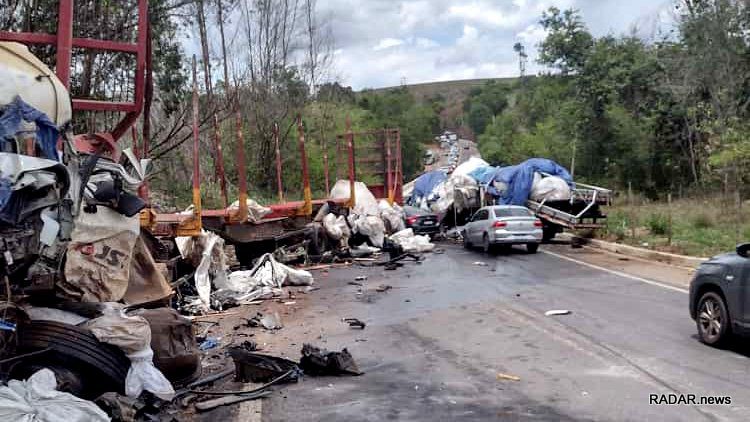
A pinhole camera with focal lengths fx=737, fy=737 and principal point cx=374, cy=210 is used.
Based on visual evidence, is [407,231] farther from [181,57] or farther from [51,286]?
[51,286]

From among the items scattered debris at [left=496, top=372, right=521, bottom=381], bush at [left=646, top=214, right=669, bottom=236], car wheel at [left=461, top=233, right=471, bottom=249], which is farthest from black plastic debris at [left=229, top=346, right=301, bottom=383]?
car wheel at [left=461, top=233, right=471, bottom=249]

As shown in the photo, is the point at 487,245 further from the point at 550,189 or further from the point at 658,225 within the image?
the point at 658,225

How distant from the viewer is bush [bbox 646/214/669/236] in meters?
22.0

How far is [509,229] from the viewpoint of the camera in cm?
2236

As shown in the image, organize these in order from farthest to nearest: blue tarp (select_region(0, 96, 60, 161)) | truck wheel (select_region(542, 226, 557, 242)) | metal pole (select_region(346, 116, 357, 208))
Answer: truck wheel (select_region(542, 226, 557, 242)), metal pole (select_region(346, 116, 357, 208)), blue tarp (select_region(0, 96, 60, 161))

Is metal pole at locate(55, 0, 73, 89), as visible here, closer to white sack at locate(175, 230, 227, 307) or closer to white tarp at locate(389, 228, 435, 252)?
white sack at locate(175, 230, 227, 307)

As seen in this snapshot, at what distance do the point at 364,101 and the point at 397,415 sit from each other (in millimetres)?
71956

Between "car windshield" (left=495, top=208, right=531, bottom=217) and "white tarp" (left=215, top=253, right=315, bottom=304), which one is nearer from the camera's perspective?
"white tarp" (left=215, top=253, right=315, bottom=304)

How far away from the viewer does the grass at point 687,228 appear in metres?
Answer: 18.8

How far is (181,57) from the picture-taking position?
19438 millimetres

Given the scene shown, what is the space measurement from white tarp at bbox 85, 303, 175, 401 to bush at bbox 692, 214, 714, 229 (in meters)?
19.5

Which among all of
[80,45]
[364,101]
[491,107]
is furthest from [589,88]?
[491,107]

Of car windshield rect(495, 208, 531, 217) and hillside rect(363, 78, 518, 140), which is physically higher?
hillside rect(363, 78, 518, 140)

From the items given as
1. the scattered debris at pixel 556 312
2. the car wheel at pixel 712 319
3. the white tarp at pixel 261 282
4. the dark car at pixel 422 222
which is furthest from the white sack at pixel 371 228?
the car wheel at pixel 712 319
